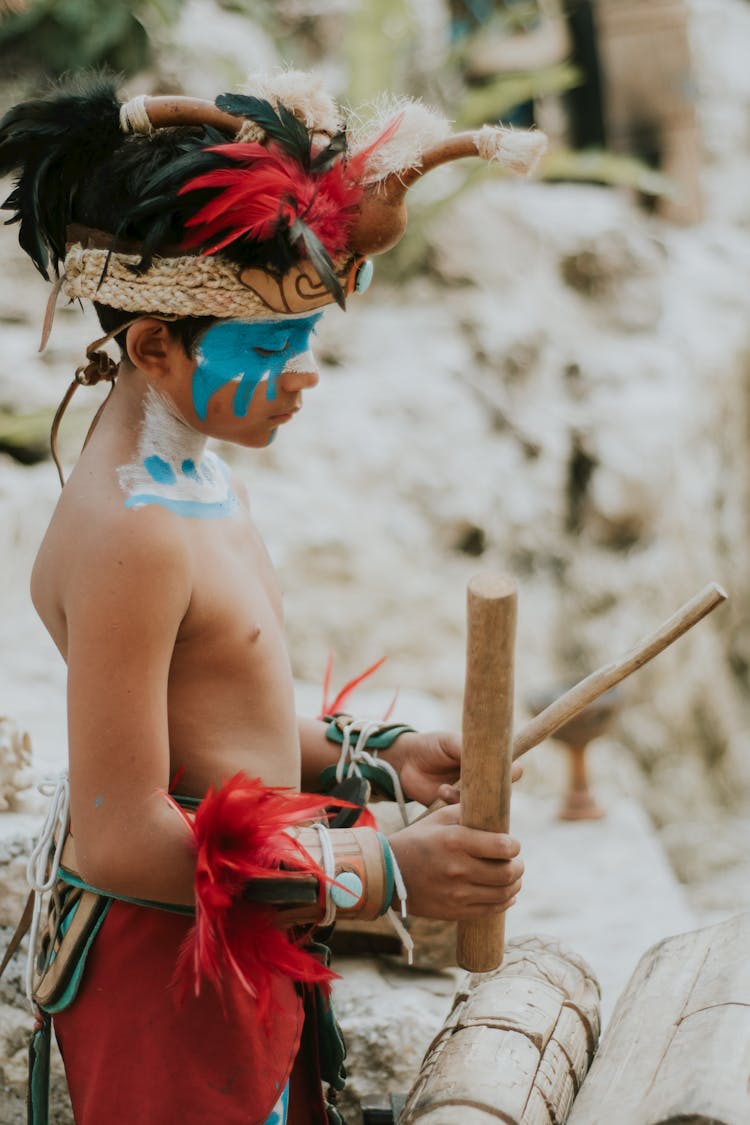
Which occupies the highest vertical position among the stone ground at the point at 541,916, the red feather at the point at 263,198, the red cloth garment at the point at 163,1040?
the red feather at the point at 263,198

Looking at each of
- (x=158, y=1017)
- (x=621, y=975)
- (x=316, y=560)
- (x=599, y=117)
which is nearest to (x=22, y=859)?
(x=158, y=1017)

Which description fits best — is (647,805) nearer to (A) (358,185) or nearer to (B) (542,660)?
(B) (542,660)

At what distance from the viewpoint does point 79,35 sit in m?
6.46

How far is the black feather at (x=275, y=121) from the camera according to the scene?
61.2 inches

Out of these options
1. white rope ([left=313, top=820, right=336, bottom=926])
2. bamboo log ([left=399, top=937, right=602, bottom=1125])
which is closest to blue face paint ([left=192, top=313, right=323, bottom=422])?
white rope ([left=313, top=820, right=336, bottom=926])

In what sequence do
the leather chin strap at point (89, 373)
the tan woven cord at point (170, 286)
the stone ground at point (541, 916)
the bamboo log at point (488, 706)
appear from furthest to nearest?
the stone ground at point (541, 916)
the leather chin strap at point (89, 373)
the tan woven cord at point (170, 286)
the bamboo log at point (488, 706)

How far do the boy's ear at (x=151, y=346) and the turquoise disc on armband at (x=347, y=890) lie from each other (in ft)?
2.26

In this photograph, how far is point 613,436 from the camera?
20.5ft

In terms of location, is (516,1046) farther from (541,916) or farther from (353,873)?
(541,916)

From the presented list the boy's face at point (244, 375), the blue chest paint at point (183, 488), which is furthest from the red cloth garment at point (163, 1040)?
the boy's face at point (244, 375)

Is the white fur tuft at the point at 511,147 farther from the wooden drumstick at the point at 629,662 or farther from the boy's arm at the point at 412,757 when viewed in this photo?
the boy's arm at the point at 412,757

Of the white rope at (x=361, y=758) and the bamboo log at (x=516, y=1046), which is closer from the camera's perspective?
the bamboo log at (x=516, y=1046)

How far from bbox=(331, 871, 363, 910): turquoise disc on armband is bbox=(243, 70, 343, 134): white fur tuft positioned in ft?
3.10

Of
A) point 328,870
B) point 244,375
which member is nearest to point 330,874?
point 328,870
